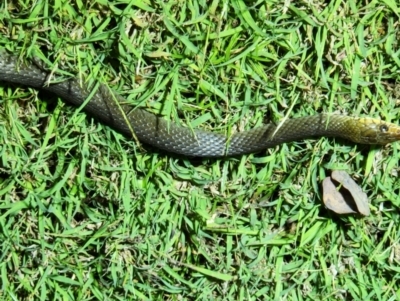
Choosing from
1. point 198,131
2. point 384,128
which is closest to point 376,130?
point 384,128

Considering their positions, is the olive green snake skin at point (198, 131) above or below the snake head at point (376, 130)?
below

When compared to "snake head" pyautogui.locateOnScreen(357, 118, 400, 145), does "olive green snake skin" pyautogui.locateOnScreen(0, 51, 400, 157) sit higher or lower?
lower

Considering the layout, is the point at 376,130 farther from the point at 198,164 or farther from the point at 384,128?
the point at 198,164

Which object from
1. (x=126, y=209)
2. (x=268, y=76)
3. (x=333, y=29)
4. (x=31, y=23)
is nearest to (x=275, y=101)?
(x=268, y=76)

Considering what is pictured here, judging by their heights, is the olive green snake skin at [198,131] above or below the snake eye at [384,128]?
below
